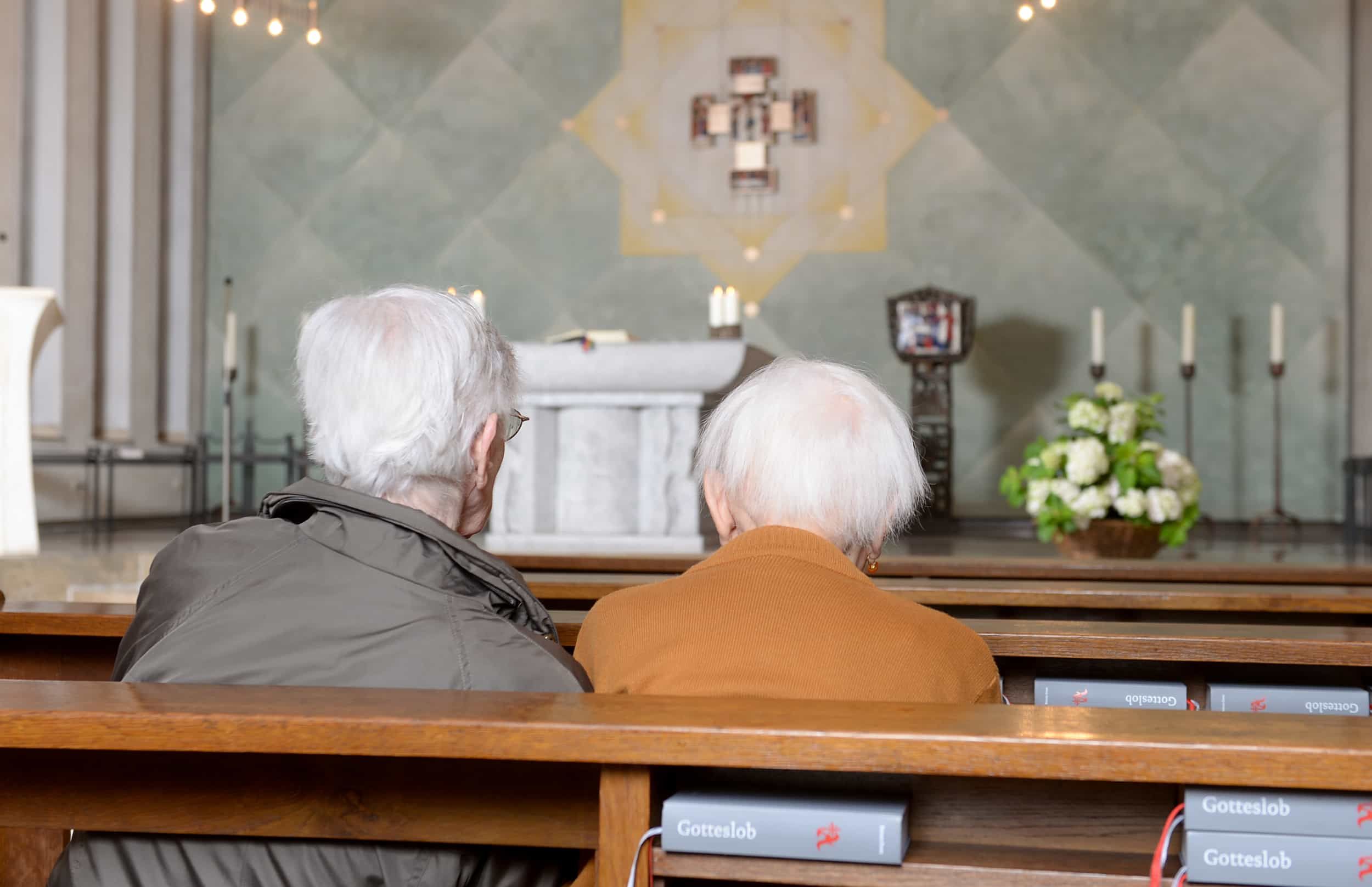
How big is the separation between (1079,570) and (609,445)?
1972mm

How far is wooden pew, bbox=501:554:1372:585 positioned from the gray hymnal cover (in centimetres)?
200

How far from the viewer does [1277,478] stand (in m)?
7.31

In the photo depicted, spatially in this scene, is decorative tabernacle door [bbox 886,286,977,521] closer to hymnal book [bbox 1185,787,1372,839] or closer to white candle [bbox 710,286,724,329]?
white candle [bbox 710,286,724,329]

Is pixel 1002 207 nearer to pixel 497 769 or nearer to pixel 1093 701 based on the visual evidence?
pixel 1093 701

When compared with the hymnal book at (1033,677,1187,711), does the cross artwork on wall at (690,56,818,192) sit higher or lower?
higher

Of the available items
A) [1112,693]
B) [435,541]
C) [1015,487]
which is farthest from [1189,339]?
[435,541]

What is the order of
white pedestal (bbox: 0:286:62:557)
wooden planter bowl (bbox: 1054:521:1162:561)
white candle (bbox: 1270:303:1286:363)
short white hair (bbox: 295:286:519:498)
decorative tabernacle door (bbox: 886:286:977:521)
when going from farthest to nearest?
decorative tabernacle door (bbox: 886:286:977:521), white candle (bbox: 1270:303:1286:363), wooden planter bowl (bbox: 1054:521:1162:561), white pedestal (bbox: 0:286:62:557), short white hair (bbox: 295:286:519:498)

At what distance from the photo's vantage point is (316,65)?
28.6 feet

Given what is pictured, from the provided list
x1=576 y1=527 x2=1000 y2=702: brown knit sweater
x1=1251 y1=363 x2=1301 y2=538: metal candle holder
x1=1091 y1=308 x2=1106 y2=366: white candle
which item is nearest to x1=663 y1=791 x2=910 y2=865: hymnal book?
x1=576 y1=527 x2=1000 y2=702: brown knit sweater

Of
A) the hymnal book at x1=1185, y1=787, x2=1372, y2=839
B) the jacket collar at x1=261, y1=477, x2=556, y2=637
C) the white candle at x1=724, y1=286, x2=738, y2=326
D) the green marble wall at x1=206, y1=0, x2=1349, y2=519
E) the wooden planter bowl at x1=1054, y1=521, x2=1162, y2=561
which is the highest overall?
the green marble wall at x1=206, y1=0, x2=1349, y2=519

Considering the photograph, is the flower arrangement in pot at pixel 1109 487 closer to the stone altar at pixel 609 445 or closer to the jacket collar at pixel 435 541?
the stone altar at pixel 609 445

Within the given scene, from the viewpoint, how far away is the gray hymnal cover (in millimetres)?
928

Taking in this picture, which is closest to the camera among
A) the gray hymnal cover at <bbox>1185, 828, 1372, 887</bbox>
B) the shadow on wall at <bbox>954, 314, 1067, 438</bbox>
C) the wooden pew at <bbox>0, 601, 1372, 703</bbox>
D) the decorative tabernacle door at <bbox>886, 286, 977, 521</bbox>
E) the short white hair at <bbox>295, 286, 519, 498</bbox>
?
the gray hymnal cover at <bbox>1185, 828, 1372, 887</bbox>

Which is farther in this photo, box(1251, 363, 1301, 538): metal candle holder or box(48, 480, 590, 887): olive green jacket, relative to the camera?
box(1251, 363, 1301, 538): metal candle holder
